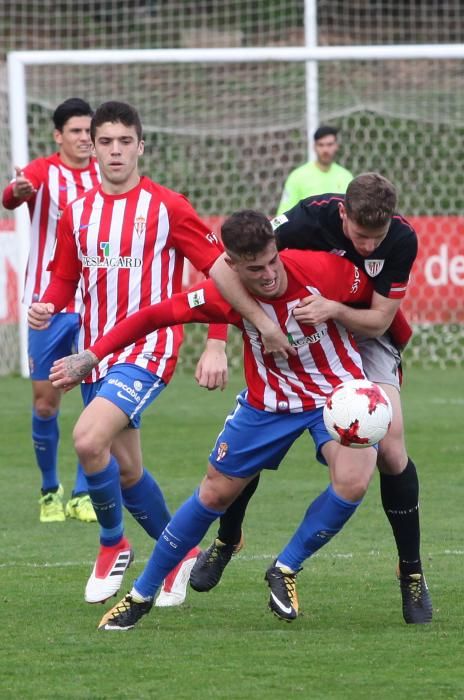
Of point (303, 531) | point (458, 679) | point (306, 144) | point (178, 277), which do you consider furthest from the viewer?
point (306, 144)

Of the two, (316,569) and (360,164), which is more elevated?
(360,164)

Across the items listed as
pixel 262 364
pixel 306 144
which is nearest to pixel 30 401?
pixel 306 144

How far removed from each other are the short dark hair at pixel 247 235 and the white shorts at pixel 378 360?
783 millimetres

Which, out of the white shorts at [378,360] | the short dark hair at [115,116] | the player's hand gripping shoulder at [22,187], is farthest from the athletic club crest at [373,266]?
the player's hand gripping shoulder at [22,187]

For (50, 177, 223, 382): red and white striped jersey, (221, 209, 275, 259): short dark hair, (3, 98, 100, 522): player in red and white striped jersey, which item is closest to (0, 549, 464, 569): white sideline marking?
(50, 177, 223, 382): red and white striped jersey

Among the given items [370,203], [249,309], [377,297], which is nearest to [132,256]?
[249,309]

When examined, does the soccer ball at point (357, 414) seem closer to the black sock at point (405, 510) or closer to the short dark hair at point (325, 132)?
the black sock at point (405, 510)

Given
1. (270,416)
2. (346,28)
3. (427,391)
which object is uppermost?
(346,28)

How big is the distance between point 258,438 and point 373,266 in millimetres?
769

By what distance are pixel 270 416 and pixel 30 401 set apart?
781cm

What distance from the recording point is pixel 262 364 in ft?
Result: 17.5

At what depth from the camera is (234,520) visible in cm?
596

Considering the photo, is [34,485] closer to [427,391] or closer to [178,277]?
[178,277]

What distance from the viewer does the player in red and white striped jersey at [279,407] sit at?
16.9ft
